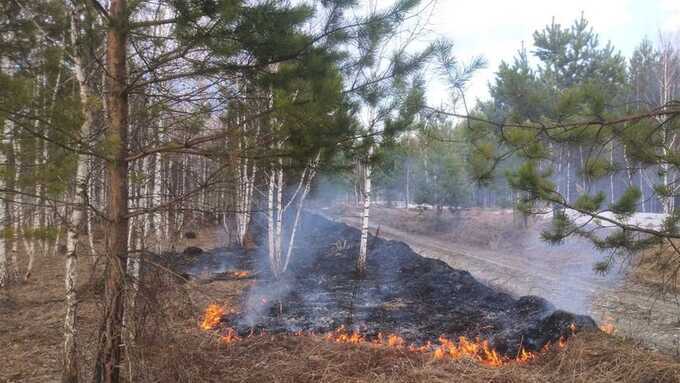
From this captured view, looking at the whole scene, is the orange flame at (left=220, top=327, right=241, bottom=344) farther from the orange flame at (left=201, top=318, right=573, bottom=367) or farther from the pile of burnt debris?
the pile of burnt debris

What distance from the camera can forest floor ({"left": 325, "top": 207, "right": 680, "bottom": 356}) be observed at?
8.27 meters

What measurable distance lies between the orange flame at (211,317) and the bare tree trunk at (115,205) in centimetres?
323

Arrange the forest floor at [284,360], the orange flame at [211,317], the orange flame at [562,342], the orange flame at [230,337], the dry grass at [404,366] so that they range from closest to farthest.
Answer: the forest floor at [284,360]
the dry grass at [404,366]
the orange flame at [562,342]
the orange flame at [230,337]
the orange flame at [211,317]

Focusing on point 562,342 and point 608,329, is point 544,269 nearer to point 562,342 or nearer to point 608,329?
point 608,329

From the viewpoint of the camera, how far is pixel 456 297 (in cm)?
1059

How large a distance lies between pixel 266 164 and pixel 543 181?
8.51 ft

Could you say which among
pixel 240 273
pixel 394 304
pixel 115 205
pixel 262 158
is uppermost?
pixel 262 158

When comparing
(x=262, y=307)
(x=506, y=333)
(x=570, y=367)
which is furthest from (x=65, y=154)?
(x=506, y=333)

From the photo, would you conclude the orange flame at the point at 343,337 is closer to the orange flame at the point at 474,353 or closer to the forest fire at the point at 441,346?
the forest fire at the point at 441,346

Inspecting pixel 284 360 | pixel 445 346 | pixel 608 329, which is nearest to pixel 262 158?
pixel 284 360

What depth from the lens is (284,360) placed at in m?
5.30

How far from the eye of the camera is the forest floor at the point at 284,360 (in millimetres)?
3762

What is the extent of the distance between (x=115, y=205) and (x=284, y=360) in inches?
106

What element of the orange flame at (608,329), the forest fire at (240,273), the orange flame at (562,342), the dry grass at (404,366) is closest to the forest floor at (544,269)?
the orange flame at (608,329)
